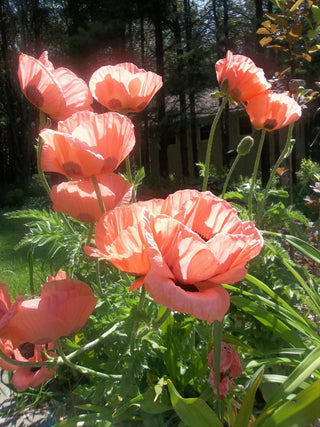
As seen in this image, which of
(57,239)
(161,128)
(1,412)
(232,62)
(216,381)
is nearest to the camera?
(216,381)

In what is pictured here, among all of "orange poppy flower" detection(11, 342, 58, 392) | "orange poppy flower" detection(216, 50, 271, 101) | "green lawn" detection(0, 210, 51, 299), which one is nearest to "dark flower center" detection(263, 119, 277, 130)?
"orange poppy flower" detection(216, 50, 271, 101)

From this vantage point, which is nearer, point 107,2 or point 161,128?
point 107,2

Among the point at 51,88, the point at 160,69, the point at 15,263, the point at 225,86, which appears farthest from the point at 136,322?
the point at 160,69

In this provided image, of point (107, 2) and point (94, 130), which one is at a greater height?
point (107, 2)

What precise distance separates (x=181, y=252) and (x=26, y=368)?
51 cm

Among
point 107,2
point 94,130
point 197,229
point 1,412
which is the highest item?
point 107,2

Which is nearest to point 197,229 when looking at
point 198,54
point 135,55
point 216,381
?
point 216,381

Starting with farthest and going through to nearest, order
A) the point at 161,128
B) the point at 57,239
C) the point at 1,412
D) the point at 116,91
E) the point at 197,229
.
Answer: the point at 161,128, the point at 1,412, the point at 57,239, the point at 116,91, the point at 197,229

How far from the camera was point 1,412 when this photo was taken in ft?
4.68

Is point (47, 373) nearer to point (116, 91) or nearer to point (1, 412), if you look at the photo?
point (116, 91)

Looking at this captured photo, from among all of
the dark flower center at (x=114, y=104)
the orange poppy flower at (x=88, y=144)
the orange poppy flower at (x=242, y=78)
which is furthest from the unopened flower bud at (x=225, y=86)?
the orange poppy flower at (x=88, y=144)

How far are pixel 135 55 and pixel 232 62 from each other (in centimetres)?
1425

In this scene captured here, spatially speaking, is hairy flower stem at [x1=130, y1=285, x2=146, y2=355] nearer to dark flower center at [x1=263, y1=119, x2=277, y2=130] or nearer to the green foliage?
the green foliage

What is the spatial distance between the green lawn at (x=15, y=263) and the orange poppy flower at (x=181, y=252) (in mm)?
1512
